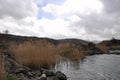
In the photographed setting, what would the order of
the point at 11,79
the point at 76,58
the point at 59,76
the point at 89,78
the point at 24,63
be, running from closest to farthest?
the point at 11,79
the point at 59,76
the point at 89,78
the point at 24,63
the point at 76,58

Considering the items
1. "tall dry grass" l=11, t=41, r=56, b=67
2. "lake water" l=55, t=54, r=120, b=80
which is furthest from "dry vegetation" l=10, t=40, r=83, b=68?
"lake water" l=55, t=54, r=120, b=80

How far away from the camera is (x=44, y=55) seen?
50.9ft

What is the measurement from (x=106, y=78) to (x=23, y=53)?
19.9ft

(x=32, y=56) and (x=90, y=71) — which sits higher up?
(x=32, y=56)

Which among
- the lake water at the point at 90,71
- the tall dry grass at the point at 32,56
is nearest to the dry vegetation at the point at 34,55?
the tall dry grass at the point at 32,56

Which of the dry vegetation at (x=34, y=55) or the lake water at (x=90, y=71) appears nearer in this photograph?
the lake water at (x=90, y=71)

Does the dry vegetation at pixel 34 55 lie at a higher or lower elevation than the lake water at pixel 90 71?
higher

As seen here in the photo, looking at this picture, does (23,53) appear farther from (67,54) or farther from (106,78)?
(67,54)

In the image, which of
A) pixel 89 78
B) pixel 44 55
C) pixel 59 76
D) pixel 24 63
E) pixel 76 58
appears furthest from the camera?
pixel 76 58

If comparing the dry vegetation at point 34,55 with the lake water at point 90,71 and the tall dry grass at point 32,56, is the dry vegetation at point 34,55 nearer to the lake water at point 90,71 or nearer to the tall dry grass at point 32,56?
the tall dry grass at point 32,56

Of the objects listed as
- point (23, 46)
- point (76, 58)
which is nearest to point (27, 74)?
point (23, 46)

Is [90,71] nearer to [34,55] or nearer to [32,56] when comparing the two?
[34,55]

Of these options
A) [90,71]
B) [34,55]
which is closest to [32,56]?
[34,55]

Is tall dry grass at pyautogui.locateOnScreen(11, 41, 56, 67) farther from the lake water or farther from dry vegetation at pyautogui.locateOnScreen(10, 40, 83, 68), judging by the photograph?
the lake water
